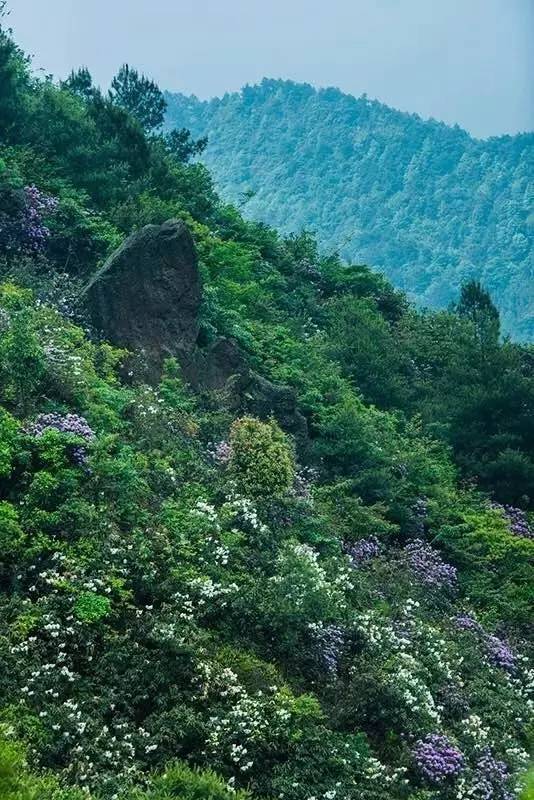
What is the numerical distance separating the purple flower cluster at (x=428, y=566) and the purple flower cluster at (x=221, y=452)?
350 centimetres

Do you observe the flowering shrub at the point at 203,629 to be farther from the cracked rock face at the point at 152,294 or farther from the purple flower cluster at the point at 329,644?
the cracked rock face at the point at 152,294

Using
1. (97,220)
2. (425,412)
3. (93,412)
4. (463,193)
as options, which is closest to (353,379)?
(425,412)

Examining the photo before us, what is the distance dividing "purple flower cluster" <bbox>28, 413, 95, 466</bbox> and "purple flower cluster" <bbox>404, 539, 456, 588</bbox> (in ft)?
19.5

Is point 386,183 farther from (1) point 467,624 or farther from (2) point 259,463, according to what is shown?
(2) point 259,463

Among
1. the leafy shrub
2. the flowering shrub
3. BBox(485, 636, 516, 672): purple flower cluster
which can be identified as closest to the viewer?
the flowering shrub

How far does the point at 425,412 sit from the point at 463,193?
84.7m

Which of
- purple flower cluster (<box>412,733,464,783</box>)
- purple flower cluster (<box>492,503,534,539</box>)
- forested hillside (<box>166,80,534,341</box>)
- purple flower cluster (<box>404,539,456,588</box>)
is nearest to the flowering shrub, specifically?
purple flower cluster (<box>412,733,464,783</box>)

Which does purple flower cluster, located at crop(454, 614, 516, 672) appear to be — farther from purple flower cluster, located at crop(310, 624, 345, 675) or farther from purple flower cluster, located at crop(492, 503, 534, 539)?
purple flower cluster, located at crop(492, 503, 534, 539)

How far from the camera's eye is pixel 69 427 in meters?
11.2

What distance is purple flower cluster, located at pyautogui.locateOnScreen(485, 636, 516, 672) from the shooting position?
43.2ft

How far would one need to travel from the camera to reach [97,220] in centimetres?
1950

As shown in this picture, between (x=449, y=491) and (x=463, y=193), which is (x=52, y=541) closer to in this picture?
(x=449, y=491)

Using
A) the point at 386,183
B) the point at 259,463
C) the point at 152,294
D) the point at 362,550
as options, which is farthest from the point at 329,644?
the point at 386,183

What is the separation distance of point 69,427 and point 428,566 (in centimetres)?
666
